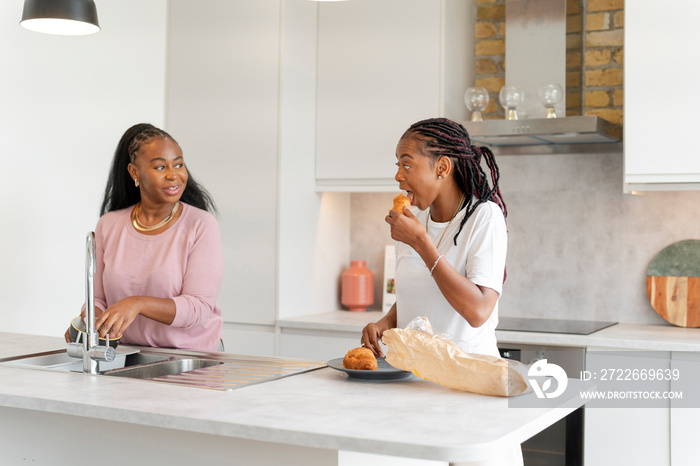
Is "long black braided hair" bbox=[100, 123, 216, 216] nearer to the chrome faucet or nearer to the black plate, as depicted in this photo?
the chrome faucet

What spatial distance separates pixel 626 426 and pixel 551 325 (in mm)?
526

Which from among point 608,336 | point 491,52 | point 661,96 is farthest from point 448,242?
point 491,52

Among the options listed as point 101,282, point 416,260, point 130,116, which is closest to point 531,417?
point 416,260

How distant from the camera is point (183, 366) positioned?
77.4 inches

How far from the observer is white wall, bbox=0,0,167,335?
2900mm

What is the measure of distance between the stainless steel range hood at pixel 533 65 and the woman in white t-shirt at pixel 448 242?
1.22 metres

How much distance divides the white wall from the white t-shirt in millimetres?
1729

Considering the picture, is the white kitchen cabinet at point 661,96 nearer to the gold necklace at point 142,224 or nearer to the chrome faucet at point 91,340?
the gold necklace at point 142,224

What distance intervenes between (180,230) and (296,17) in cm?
159

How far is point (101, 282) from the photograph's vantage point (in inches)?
90.7

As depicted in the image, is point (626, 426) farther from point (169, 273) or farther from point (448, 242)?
point (169, 273)

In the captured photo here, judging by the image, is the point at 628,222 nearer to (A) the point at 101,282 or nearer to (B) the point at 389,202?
(B) the point at 389,202

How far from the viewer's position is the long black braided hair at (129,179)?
2.30m

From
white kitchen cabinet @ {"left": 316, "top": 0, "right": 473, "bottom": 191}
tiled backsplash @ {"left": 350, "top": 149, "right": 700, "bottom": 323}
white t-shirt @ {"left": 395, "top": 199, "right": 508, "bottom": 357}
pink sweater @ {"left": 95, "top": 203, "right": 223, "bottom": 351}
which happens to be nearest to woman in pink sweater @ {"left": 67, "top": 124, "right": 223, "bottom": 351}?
pink sweater @ {"left": 95, "top": 203, "right": 223, "bottom": 351}
